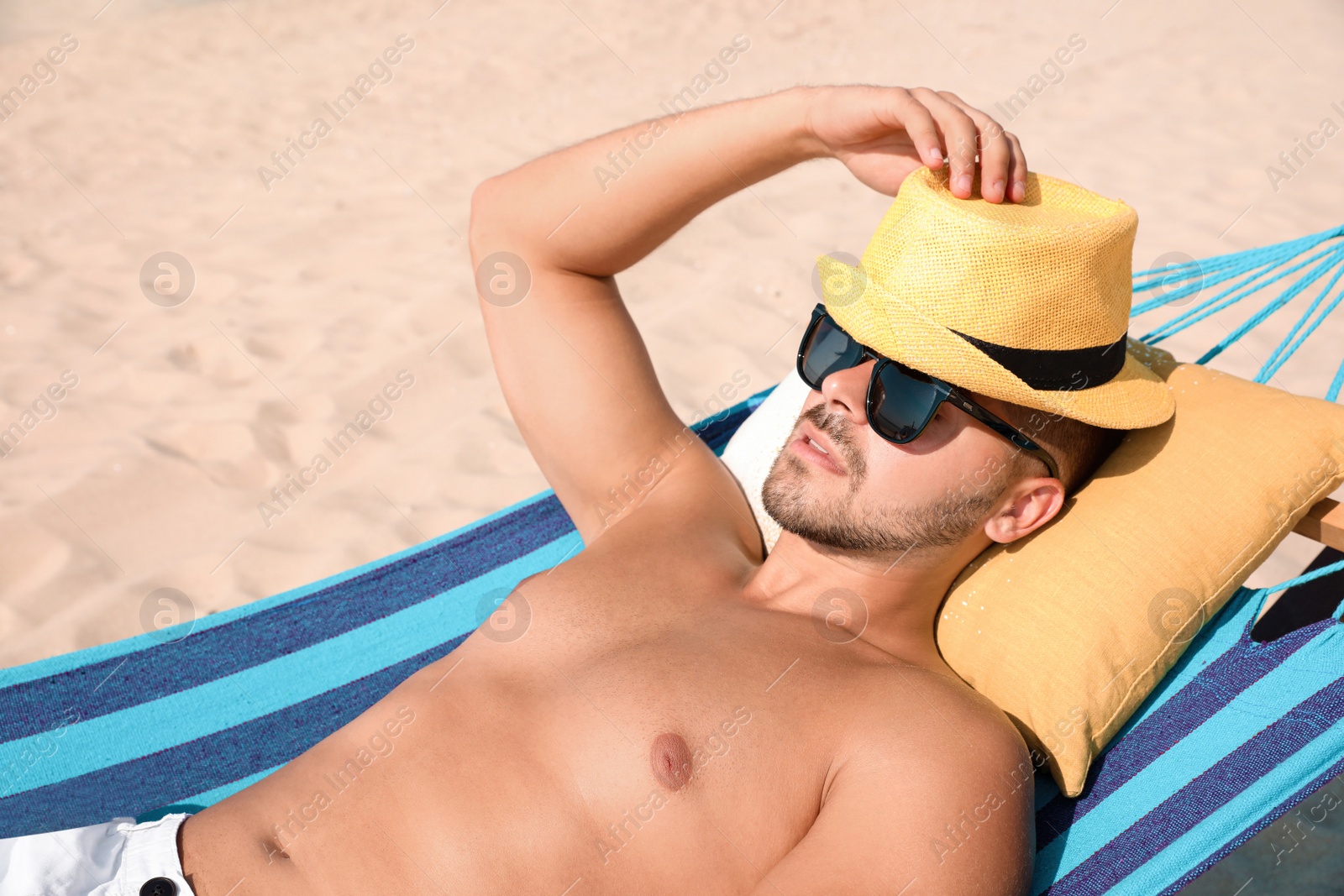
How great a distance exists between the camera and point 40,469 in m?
3.36

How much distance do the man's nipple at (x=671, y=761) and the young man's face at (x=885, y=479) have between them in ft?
1.47

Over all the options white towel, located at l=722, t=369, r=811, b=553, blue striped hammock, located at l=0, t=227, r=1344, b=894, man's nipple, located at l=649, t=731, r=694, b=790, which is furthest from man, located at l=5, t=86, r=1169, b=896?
blue striped hammock, located at l=0, t=227, r=1344, b=894

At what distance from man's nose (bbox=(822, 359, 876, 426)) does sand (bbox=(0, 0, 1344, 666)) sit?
1858mm

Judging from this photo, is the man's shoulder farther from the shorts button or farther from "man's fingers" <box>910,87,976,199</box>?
the shorts button

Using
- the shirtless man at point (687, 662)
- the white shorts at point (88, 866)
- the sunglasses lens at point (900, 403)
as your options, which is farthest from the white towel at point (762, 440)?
the white shorts at point (88, 866)

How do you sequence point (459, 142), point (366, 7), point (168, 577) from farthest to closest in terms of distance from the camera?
1. point (366, 7)
2. point (459, 142)
3. point (168, 577)

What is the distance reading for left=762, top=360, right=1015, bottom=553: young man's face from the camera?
1.75 m

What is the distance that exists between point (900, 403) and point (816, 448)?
19 cm

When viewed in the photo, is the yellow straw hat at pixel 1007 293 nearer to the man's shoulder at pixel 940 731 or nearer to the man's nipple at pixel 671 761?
the man's shoulder at pixel 940 731

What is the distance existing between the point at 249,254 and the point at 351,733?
146 inches

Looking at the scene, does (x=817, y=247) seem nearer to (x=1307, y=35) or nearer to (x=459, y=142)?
(x=459, y=142)

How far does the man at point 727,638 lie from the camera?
5.04 feet

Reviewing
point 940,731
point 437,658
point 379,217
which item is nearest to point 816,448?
point 940,731

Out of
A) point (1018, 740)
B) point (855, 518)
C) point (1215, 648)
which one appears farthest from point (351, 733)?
point (1215, 648)
